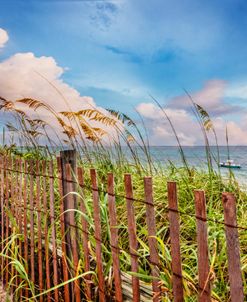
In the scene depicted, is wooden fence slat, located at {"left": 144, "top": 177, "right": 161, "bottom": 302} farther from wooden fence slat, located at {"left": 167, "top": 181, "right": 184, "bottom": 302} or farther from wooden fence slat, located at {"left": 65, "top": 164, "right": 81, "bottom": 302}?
wooden fence slat, located at {"left": 65, "top": 164, "right": 81, "bottom": 302}

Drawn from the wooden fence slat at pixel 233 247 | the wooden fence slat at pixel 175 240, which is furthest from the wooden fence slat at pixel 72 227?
the wooden fence slat at pixel 233 247

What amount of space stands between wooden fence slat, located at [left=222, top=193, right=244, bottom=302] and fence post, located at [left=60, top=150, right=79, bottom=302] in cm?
142

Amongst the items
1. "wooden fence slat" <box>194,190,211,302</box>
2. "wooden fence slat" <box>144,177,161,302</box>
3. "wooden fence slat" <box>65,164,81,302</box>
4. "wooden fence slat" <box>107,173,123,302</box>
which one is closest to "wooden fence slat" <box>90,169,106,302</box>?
"wooden fence slat" <box>107,173,123,302</box>

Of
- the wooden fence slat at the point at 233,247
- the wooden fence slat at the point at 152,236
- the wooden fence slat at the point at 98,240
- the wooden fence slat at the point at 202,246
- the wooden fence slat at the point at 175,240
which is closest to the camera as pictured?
the wooden fence slat at the point at 233,247

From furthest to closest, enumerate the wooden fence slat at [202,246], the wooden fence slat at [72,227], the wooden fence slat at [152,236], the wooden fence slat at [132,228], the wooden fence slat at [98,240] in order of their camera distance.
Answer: the wooden fence slat at [72,227] < the wooden fence slat at [98,240] < the wooden fence slat at [132,228] < the wooden fence slat at [152,236] < the wooden fence slat at [202,246]

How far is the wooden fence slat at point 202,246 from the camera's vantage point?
62.9 inches

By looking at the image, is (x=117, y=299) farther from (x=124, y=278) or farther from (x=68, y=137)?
(x=68, y=137)

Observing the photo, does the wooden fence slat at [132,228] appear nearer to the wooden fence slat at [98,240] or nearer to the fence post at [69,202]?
the wooden fence slat at [98,240]

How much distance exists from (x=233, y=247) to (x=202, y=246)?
167 millimetres

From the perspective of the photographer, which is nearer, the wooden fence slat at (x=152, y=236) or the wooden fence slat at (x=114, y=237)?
the wooden fence slat at (x=152, y=236)

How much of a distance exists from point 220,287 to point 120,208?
60.2 inches

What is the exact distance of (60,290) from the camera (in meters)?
3.00

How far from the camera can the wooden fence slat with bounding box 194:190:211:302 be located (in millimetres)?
1598

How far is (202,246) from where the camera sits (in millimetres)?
1635
